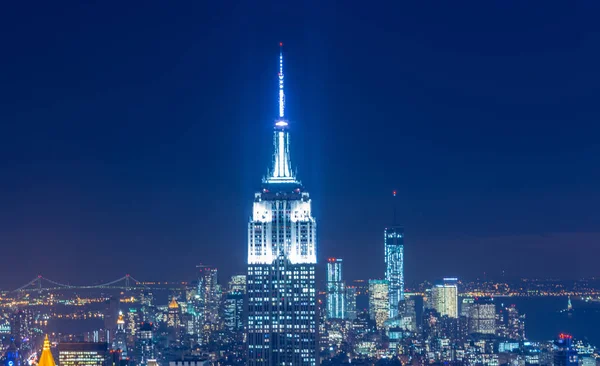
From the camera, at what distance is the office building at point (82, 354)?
1345 inches

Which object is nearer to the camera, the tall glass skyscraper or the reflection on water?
the tall glass skyscraper

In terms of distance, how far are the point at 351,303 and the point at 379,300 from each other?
372cm

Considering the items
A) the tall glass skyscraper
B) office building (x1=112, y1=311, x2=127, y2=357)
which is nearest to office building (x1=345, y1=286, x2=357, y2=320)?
the tall glass skyscraper

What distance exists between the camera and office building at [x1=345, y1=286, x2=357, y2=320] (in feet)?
190

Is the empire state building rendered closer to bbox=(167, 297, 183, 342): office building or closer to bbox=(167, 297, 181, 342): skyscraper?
bbox=(167, 297, 183, 342): office building

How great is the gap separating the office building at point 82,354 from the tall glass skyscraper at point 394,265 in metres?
20.9

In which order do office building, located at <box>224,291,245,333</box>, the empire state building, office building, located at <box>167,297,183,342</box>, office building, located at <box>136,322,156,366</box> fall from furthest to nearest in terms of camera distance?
1. office building, located at <box>167,297,183,342</box>
2. office building, located at <box>224,291,245,333</box>
3. office building, located at <box>136,322,156,366</box>
4. the empire state building

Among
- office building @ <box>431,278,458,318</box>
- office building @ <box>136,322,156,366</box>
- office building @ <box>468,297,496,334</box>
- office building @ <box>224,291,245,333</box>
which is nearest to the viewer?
office building @ <box>136,322,156,366</box>

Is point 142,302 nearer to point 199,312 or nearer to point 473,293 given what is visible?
point 199,312

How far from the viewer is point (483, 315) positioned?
6469 cm

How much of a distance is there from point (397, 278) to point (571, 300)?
42.0 feet

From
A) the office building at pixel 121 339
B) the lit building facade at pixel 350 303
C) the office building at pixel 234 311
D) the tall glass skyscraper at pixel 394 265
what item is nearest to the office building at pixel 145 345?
the office building at pixel 121 339

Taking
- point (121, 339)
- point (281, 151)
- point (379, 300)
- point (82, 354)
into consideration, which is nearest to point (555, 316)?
point (379, 300)

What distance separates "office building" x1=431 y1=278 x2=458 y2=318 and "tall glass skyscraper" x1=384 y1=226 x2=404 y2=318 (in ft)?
6.73
